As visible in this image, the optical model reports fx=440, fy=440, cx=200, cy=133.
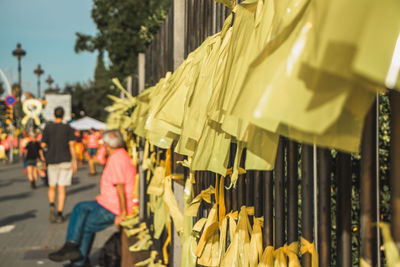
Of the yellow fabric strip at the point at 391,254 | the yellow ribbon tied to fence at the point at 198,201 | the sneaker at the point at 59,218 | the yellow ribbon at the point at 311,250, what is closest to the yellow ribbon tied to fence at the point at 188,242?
the yellow ribbon tied to fence at the point at 198,201

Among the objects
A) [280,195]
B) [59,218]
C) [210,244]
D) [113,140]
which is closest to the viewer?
[280,195]

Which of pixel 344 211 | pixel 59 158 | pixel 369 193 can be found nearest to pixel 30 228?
pixel 59 158

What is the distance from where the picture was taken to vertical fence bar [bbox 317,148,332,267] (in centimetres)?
103

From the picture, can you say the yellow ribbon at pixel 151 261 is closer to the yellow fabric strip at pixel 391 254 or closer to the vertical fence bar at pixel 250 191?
the vertical fence bar at pixel 250 191

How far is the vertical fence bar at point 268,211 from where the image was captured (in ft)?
4.20

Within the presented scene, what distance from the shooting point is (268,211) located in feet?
4.25

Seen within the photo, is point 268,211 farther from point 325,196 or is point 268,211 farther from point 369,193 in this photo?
point 369,193

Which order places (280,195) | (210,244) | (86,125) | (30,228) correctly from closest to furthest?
(280,195) < (210,244) < (30,228) < (86,125)

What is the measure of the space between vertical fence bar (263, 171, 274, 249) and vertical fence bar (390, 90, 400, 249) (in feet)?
1.87

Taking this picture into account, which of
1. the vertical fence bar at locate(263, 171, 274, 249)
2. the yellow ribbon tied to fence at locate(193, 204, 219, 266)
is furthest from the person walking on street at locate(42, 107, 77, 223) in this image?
the vertical fence bar at locate(263, 171, 274, 249)

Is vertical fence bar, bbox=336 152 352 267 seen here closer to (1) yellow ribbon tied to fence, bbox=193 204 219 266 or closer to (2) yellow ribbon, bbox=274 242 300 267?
(2) yellow ribbon, bbox=274 242 300 267

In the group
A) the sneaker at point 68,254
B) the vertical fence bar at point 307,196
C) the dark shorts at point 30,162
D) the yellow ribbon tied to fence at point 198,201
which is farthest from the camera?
the dark shorts at point 30,162

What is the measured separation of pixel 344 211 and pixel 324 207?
59 millimetres

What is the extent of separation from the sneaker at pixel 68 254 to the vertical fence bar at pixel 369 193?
415 centimetres
